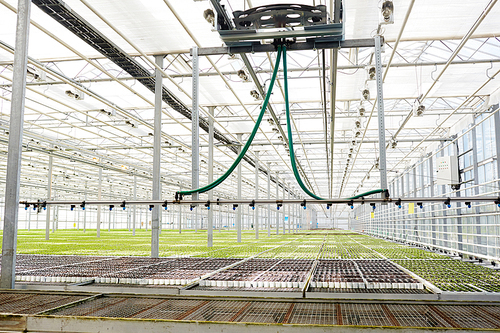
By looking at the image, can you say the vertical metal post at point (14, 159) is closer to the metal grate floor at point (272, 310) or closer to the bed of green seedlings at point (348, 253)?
the metal grate floor at point (272, 310)

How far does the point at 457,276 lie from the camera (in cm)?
701

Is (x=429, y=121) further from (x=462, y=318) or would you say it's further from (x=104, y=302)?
(x=104, y=302)

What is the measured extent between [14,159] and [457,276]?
7.95m

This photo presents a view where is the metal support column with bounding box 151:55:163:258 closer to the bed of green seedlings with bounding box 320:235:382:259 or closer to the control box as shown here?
the bed of green seedlings with bounding box 320:235:382:259

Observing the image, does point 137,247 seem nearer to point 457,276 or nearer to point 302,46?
point 457,276

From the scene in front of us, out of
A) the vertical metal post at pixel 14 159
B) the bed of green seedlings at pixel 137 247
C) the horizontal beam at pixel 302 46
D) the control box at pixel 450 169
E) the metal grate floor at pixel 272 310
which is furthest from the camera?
the control box at pixel 450 169

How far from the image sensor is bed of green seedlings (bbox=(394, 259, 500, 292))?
5867mm

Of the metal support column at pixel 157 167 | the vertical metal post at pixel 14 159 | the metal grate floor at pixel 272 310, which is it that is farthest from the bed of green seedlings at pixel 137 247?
the metal grate floor at pixel 272 310

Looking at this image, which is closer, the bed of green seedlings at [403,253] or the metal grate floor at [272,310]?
the metal grate floor at [272,310]

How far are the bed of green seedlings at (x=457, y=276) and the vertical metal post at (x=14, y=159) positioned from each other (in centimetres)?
674

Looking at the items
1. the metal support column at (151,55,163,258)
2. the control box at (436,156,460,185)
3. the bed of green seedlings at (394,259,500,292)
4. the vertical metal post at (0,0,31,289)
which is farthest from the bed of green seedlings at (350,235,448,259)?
the vertical metal post at (0,0,31,289)

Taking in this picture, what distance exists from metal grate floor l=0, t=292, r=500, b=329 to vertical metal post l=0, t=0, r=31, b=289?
0.98m

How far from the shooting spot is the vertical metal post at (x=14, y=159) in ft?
20.6

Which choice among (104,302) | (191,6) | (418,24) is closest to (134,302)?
(104,302)
